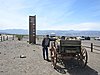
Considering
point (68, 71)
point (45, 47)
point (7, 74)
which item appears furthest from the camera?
point (45, 47)

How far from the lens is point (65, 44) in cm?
1410

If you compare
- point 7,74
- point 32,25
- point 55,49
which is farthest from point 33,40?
point 7,74

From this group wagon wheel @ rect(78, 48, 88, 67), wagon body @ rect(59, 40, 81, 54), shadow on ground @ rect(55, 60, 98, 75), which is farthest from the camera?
wagon wheel @ rect(78, 48, 88, 67)

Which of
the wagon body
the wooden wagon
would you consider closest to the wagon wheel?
the wooden wagon

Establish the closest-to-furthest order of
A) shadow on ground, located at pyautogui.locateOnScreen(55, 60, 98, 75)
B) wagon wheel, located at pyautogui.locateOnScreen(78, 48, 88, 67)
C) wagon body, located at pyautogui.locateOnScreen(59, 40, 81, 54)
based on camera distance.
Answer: shadow on ground, located at pyautogui.locateOnScreen(55, 60, 98, 75) < wagon body, located at pyautogui.locateOnScreen(59, 40, 81, 54) < wagon wheel, located at pyautogui.locateOnScreen(78, 48, 88, 67)

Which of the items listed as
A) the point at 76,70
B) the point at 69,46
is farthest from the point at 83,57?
the point at 69,46

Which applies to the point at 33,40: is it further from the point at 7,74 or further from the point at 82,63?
the point at 7,74

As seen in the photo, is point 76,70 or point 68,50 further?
point 68,50

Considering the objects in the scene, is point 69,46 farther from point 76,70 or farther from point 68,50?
point 76,70

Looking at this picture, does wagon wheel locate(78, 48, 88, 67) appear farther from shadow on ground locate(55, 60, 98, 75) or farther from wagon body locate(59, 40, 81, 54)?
wagon body locate(59, 40, 81, 54)

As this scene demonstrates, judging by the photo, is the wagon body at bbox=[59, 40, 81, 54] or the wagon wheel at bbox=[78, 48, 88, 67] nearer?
the wagon body at bbox=[59, 40, 81, 54]

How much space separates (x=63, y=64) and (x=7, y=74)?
4914 mm

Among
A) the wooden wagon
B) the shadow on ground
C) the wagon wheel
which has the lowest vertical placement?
the shadow on ground

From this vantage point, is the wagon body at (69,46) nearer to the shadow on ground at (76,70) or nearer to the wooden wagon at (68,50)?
the wooden wagon at (68,50)
